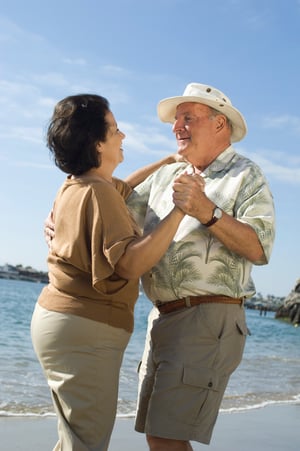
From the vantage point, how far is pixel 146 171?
3943 mm

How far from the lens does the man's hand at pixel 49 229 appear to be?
10.3 feet

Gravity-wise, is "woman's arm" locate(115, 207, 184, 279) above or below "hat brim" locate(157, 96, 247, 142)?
below

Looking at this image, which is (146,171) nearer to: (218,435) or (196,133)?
(196,133)

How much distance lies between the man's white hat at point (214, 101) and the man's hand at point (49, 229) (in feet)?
2.98

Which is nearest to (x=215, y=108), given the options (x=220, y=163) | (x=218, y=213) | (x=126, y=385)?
(x=220, y=163)

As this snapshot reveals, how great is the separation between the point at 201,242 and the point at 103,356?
768 mm

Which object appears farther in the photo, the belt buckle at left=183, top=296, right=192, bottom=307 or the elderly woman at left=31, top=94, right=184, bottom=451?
the belt buckle at left=183, top=296, right=192, bottom=307

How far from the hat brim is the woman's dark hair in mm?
696

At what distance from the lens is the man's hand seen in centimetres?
313

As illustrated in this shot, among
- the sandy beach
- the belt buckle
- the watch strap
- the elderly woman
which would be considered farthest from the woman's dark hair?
the sandy beach

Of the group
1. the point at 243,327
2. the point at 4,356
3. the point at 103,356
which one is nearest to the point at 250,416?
the point at 243,327

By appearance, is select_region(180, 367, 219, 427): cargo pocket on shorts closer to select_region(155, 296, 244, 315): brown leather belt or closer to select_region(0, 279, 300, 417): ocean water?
select_region(155, 296, 244, 315): brown leather belt

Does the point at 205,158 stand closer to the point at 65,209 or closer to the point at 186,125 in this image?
the point at 186,125

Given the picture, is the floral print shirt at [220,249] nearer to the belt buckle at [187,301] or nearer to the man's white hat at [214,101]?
the belt buckle at [187,301]
